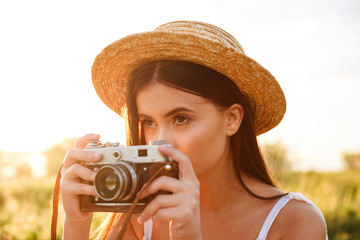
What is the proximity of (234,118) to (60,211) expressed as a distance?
3119mm

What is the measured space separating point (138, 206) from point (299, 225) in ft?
3.61

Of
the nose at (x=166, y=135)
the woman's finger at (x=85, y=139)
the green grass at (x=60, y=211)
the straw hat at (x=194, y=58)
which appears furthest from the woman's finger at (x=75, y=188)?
the green grass at (x=60, y=211)

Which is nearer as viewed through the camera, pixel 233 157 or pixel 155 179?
pixel 155 179

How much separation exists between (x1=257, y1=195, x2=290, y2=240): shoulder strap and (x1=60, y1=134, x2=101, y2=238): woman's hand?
3.63 feet

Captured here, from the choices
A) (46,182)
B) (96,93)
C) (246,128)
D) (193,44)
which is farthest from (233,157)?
(46,182)

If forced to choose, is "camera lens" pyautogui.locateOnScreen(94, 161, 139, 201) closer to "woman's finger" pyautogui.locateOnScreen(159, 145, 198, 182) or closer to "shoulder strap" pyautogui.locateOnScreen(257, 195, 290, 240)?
"woman's finger" pyautogui.locateOnScreen(159, 145, 198, 182)

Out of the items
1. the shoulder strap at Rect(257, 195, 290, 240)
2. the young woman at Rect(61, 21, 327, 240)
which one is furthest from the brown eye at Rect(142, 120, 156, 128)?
the shoulder strap at Rect(257, 195, 290, 240)

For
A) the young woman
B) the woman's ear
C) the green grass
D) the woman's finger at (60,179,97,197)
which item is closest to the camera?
the woman's finger at (60,179,97,197)

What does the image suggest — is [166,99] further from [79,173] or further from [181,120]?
[79,173]

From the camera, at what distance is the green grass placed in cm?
385

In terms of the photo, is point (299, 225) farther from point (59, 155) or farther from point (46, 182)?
point (59, 155)

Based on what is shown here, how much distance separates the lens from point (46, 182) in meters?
8.05

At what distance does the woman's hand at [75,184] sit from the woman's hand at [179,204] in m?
0.39

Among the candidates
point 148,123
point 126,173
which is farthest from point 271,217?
point 126,173
